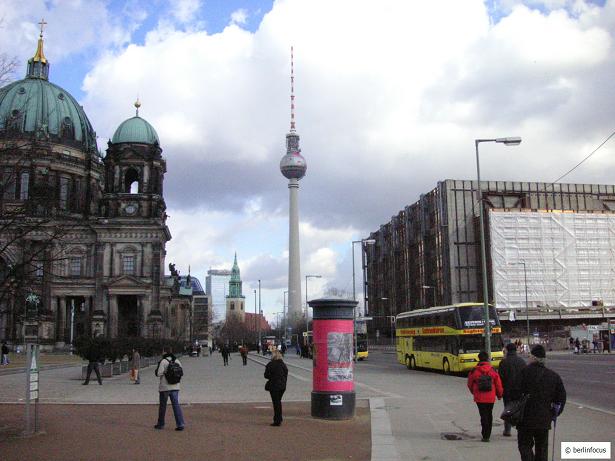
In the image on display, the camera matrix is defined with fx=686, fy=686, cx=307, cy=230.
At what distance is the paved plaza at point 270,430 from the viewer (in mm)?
11141

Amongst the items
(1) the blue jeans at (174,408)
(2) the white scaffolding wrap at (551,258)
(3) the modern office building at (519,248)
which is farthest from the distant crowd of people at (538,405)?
(2) the white scaffolding wrap at (551,258)

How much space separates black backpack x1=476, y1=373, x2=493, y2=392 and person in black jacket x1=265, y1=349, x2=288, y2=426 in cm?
428

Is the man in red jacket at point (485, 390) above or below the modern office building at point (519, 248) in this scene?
below

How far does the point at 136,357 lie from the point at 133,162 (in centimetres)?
6422

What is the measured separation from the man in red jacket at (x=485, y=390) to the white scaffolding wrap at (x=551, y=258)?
76.9 metres

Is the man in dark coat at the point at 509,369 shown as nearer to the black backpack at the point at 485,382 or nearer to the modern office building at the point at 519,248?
the black backpack at the point at 485,382

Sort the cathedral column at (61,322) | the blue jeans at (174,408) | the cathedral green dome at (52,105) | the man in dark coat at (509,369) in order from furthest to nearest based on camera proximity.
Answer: the cathedral green dome at (52,105) < the cathedral column at (61,322) < the blue jeans at (174,408) < the man in dark coat at (509,369)

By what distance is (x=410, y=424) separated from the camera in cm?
1465

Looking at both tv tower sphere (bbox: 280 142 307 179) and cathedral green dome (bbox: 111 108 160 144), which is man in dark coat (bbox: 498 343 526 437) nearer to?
cathedral green dome (bbox: 111 108 160 144)

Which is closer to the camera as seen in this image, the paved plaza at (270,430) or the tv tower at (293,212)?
the paved plaza at (270,430)

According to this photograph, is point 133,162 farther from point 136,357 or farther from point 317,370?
point 317,370

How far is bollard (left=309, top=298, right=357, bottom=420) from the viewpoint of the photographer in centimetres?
1527

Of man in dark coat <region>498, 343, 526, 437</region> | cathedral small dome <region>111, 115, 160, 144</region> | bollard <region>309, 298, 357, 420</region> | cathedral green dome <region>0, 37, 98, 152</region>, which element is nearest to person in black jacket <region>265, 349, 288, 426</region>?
bollard <region>309, 298, 357, 420</region>

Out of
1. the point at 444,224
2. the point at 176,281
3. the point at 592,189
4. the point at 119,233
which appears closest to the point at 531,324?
the point at 444,224
